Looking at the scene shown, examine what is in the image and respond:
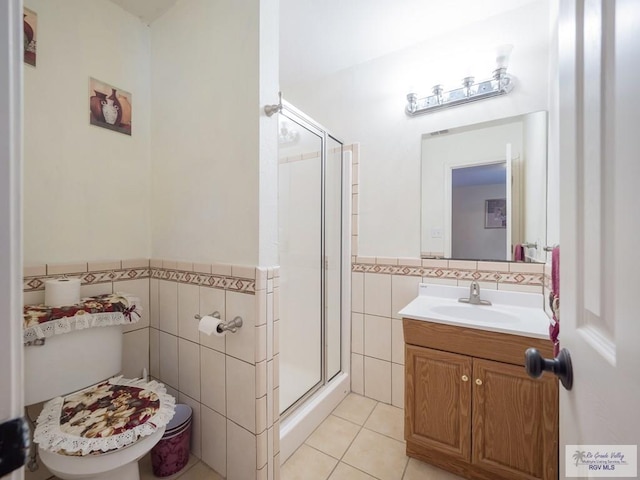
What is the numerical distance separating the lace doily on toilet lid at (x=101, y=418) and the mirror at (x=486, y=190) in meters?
1.60

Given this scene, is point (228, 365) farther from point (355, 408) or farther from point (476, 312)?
point (476, 312)

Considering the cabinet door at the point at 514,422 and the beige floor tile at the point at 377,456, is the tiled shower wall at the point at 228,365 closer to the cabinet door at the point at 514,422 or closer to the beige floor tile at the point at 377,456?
the beige floor tile at the point at 377,456

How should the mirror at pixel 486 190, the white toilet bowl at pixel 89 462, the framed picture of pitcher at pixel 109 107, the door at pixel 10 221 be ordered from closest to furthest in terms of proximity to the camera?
the door at pixel 10 221 → the white toilet bowl at pixel 89 462 → the framed picture of pitcher at pixel 109 107 → the mirror at pixel 486 190

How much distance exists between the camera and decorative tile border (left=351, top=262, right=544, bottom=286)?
1.47m

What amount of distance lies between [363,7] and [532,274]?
1717mm

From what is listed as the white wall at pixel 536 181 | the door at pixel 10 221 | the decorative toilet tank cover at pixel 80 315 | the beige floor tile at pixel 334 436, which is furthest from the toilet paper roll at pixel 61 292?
the white wall at pixel 536 181

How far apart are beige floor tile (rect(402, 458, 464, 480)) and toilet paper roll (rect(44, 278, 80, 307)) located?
68.7 inches

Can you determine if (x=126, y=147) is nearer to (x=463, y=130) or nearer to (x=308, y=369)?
(x=308, y=369)

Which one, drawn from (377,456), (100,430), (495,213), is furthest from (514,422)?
(100,430)

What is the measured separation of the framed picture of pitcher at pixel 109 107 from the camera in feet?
4.46

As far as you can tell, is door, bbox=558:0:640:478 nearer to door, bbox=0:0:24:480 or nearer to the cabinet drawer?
the cabinet drawer

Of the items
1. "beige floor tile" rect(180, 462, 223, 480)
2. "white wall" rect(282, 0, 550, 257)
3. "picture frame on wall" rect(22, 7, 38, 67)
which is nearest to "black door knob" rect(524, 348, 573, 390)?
"white wall" rect(282, 0, 550, 257)

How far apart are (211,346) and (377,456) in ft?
3.44

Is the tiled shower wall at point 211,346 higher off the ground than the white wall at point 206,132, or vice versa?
the white wall at point 206,132
